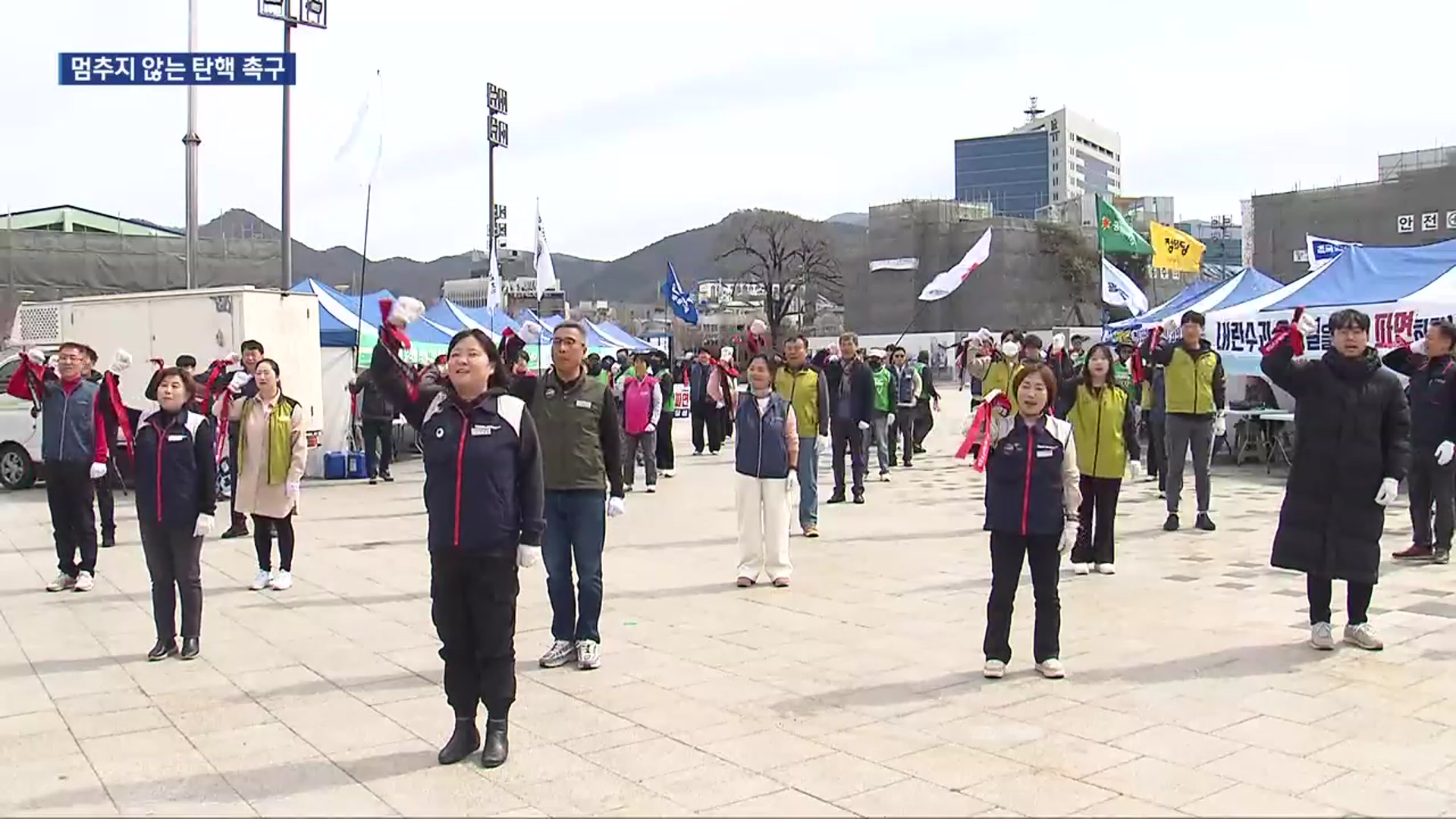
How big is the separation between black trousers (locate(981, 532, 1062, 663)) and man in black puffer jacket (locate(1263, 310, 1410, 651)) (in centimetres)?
151

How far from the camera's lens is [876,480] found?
1694 cm

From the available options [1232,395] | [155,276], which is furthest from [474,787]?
[155,276]

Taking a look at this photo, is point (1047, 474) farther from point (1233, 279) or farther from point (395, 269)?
point (395, 269)

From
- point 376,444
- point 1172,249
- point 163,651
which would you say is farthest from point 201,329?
point 1172,249

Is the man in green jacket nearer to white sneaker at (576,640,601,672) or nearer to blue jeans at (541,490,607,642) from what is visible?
blue jeans at (541,490,607,642)

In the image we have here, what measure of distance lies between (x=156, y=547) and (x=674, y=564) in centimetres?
424

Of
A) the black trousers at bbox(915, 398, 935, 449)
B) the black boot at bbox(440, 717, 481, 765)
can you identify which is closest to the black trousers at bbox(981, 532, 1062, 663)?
the black boot at bbox(440, 717, 481, 765)

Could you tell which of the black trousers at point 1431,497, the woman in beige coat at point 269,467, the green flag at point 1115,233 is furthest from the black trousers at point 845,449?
the green flag at point 1115,233

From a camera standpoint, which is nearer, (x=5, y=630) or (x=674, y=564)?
(x=5, y=630)

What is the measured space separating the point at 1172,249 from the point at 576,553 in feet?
76.7

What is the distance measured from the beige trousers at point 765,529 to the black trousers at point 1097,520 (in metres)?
2.24

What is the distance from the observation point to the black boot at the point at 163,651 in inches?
282

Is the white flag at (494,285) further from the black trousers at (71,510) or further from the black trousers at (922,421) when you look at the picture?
the black trousers at (71,510)

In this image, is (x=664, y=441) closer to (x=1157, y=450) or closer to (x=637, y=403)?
(x=637, y=403)
